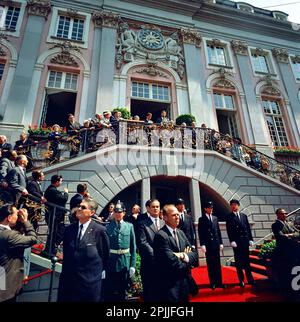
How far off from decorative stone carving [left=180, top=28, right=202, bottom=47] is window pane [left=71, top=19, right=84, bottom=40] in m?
6.45

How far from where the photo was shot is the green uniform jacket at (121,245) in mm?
4126

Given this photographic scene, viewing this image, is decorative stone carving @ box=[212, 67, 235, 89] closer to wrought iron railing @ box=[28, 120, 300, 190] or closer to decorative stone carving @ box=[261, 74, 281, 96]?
decorative stone carving @ box=[261, 74, 281, 96]

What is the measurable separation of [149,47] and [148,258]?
1350 cm

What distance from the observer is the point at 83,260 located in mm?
3236

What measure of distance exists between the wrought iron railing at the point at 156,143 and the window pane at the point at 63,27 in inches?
338

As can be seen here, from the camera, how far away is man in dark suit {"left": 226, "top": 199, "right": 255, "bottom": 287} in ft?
17.3

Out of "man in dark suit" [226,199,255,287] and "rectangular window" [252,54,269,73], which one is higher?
"rectangular window" [252,54,269,73]

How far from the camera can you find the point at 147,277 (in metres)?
3.54

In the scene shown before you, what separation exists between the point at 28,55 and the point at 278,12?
782 inches

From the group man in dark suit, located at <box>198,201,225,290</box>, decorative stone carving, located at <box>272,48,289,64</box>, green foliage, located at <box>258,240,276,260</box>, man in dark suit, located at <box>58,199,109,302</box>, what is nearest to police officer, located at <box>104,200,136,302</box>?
man in dark suit, located at <box>58,199,109,302</box>

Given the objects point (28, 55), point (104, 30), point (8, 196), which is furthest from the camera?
point (104, 30)
